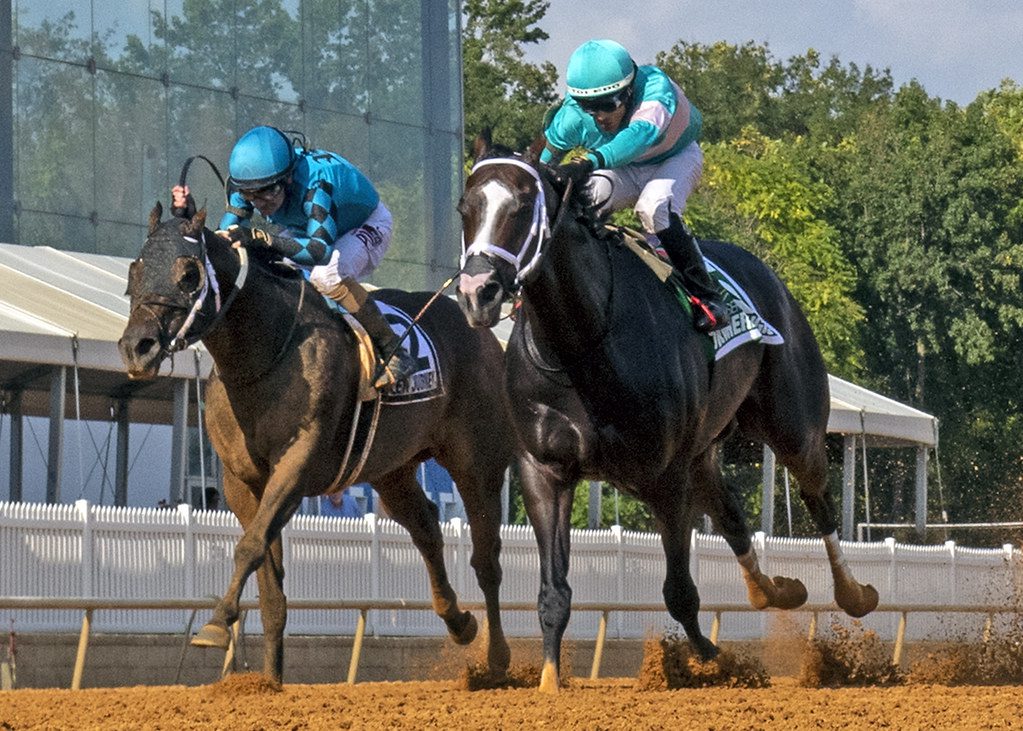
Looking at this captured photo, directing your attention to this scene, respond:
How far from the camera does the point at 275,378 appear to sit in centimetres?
984

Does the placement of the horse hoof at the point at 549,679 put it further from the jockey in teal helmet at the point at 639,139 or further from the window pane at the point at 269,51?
the window pane at the point at 269,51

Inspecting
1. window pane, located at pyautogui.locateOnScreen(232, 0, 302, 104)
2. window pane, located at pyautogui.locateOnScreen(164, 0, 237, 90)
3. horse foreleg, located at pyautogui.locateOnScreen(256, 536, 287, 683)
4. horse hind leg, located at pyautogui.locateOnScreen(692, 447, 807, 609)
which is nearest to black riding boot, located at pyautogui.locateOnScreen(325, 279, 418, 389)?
horse foreleg, located at pyautogui.locateOnScreen(256, 536, 287, 683)

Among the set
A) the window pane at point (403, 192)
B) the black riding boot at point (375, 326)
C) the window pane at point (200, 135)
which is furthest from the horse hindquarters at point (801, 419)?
the window pane at point (403, 192)

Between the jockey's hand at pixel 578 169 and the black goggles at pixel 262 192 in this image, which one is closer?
the jockey's hand at pixel 578 169

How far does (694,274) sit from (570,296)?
1193 millimetres

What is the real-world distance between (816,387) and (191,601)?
4.23 meters

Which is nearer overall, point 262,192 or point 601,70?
point 601,70

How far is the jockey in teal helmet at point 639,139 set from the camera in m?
9.86

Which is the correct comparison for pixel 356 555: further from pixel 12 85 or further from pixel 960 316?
pixel 960 316

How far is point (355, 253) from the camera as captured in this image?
35.8ft

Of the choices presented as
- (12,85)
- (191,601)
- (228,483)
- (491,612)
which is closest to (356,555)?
(191,601)

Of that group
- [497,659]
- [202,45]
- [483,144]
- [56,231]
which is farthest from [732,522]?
[202,45]

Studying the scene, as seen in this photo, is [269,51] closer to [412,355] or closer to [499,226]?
[412,355]

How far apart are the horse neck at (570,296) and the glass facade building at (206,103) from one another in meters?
16.3
